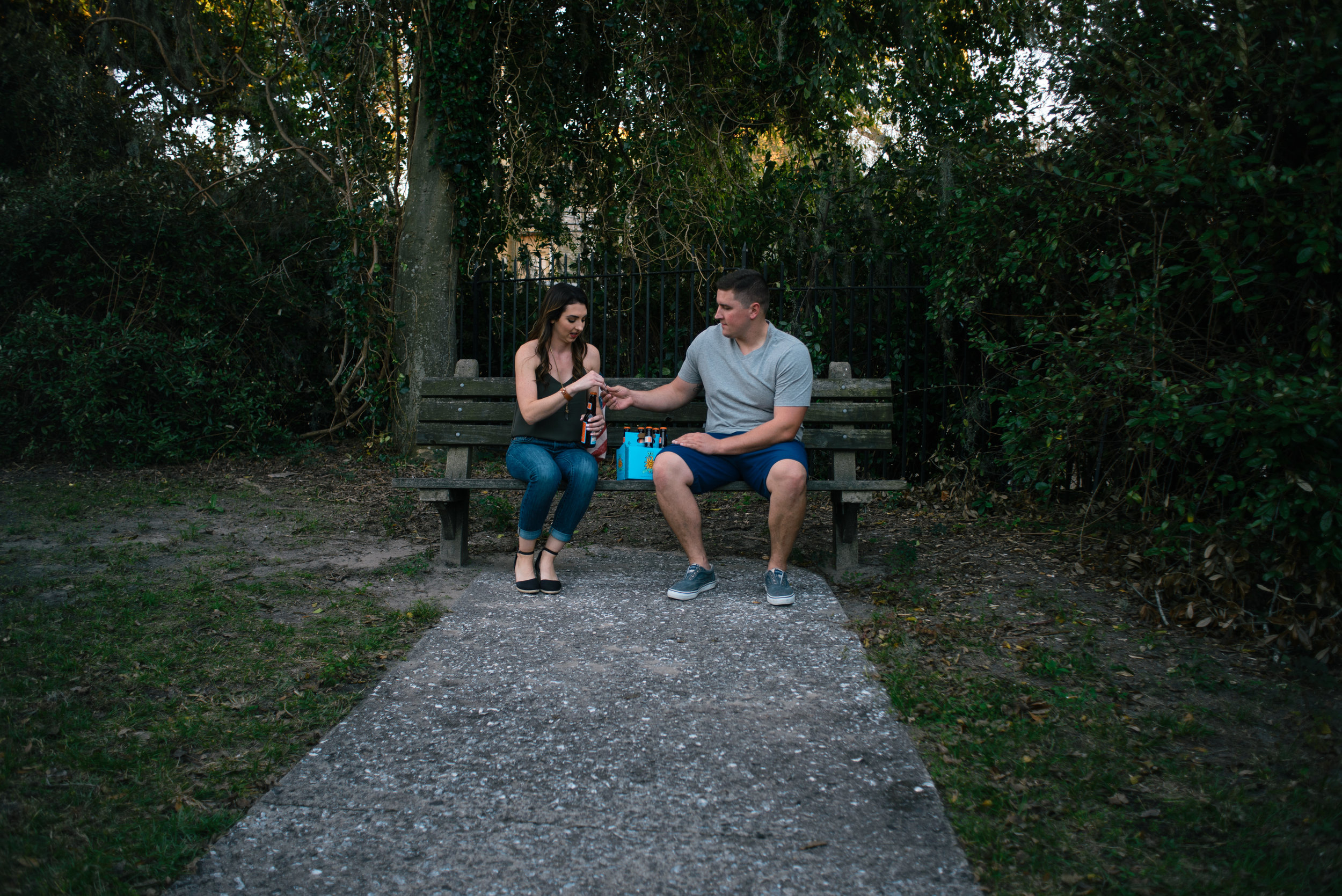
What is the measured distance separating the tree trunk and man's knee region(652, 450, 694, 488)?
4.14 m

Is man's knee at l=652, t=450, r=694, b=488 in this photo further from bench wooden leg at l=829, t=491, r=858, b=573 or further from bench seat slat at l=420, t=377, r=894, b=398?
bench wooden leg at l=829, t=491, r=858, b=573

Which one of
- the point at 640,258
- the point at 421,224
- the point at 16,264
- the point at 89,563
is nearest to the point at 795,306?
the point at 640,258

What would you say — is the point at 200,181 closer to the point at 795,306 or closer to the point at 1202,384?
the point at 795,306

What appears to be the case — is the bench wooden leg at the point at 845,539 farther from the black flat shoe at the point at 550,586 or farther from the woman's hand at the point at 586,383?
the black flat shoe at the point at 550,586

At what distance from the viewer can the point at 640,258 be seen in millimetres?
8469

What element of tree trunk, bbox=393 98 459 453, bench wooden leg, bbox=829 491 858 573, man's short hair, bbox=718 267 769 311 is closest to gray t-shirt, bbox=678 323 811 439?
man's short hair, bbox=718 267 769 311

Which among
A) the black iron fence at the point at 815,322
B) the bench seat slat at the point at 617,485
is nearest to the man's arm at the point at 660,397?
the bench seat slat at the point at 617,485

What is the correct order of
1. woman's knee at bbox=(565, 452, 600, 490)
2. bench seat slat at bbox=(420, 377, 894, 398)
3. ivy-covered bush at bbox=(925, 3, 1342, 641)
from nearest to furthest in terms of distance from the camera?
ivy-covered bush at bbox=(925, 3, 1342, 641) → woman's knee at bbox=(565, 452, 600, 490) → bench seat slat at bbox=(420, 377, 894, 398)

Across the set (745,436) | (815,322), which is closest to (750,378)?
(745,436)

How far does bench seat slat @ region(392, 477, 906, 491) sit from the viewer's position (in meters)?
4.52

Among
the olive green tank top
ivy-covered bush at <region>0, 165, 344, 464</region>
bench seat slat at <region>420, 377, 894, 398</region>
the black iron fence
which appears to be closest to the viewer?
the olive green tank top

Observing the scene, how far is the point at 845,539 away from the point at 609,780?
244 centimetres

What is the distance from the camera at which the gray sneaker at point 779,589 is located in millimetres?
4207

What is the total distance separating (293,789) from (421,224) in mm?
6316
